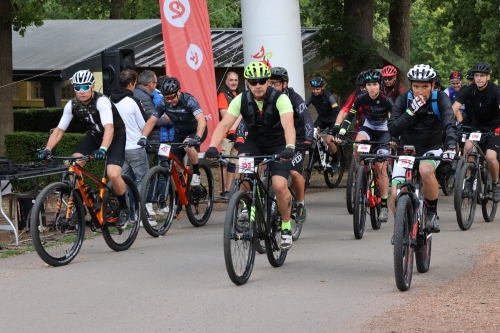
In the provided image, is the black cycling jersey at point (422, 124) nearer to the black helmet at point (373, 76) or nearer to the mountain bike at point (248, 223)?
the mountain bike at point (248, 223)

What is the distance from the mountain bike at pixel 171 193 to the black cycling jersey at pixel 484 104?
378 cm

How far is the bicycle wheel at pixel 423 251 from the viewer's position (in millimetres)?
8722

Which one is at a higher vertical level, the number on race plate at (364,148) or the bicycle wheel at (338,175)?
the number on race plate at (364,148)

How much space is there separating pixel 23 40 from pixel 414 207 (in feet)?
83.4

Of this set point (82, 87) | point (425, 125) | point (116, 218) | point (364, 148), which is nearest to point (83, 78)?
point (82, 87)

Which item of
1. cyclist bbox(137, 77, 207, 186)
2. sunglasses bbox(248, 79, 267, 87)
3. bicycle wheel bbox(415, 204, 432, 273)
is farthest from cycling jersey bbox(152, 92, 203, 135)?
bicycle wheel bbox(415, 204, 432, 273)

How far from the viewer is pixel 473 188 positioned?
1242cm

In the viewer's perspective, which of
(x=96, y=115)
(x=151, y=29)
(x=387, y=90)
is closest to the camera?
(x=96, y=115)

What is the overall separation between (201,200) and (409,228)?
4.93 m

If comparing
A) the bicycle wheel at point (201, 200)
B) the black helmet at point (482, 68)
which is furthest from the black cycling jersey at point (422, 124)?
the black helmet at point (482, 68)

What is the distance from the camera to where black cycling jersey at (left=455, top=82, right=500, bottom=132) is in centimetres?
1327

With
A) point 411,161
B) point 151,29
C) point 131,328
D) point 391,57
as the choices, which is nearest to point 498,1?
point 391,57

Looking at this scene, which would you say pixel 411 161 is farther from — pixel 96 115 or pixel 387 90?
pixel 387 90

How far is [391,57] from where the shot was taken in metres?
26.5
